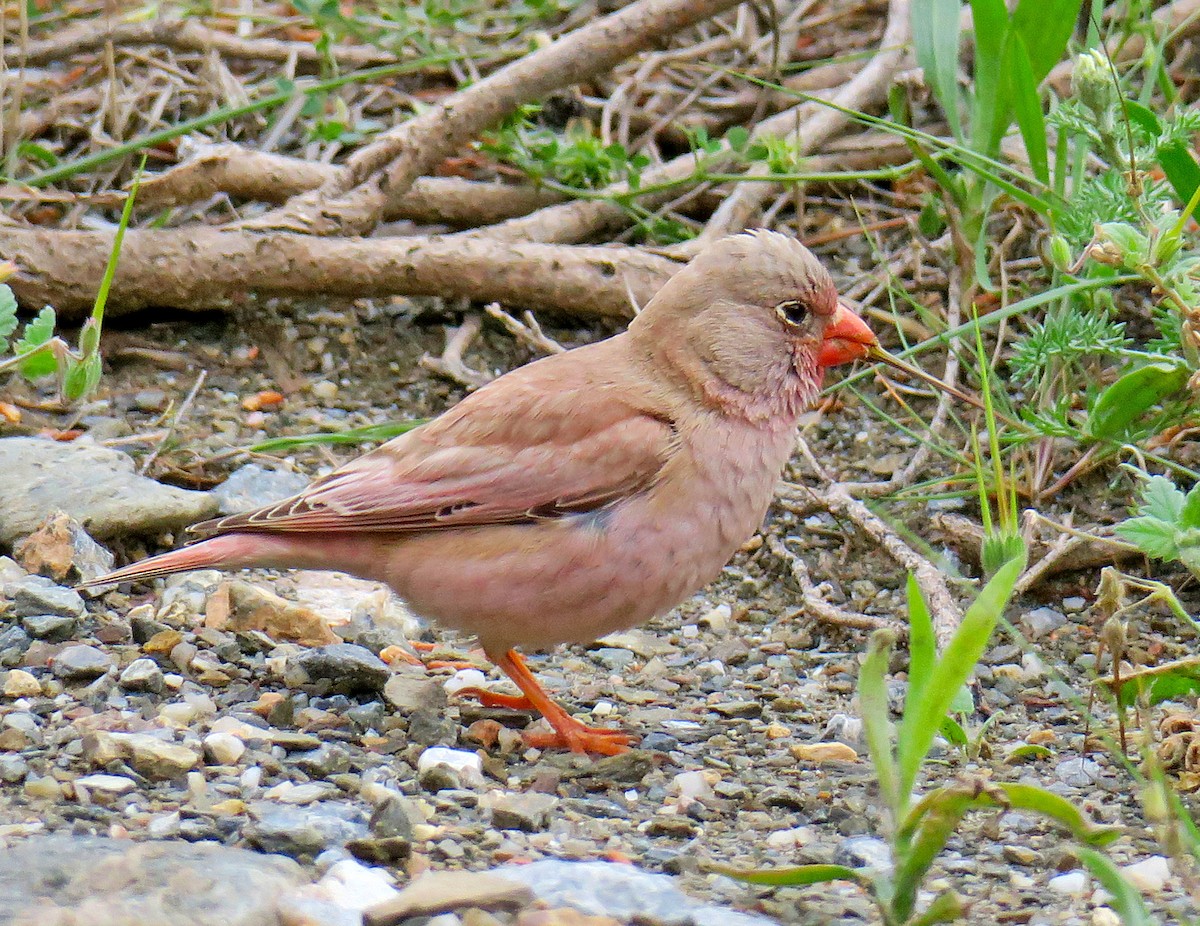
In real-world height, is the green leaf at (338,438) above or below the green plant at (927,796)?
below

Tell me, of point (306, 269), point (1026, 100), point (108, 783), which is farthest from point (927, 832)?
point (306, 269)

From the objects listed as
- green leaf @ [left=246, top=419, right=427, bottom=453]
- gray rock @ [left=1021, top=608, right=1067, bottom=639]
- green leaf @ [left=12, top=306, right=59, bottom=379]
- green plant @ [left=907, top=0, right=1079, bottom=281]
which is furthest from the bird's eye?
green leaf @ [left=12, top=306, right=59, bottom=379]

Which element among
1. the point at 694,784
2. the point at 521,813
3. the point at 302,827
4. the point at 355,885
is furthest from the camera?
the point at 694,784

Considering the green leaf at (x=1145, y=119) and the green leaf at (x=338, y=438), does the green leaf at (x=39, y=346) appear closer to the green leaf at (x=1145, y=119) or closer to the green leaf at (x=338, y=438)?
the green leaf at (x=338, y=438)

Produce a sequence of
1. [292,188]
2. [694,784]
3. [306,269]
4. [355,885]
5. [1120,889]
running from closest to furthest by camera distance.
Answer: [1120,889] → [355,885] → [694,784] → [306,269] → [292,188]

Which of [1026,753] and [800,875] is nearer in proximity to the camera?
[800,875]

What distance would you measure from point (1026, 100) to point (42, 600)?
279cm

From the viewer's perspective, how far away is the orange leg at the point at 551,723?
11.6 feet

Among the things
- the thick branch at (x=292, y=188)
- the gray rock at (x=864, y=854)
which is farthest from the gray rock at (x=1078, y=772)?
the thick branch at (x=292, y=188)

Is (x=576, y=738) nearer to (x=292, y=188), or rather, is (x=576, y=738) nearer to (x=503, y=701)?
(x=503, y=701)

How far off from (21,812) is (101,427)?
2.31 m

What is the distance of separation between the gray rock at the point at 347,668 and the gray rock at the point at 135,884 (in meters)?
1.02

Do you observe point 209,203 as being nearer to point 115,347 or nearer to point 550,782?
point 115,347

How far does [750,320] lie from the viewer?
3.90 metres
